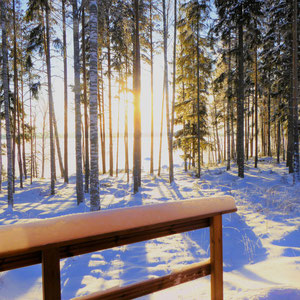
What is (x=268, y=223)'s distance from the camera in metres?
5.91

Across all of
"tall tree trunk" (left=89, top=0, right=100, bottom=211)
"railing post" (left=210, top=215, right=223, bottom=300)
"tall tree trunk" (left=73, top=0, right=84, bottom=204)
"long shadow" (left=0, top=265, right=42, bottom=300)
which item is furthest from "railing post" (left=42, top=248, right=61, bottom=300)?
"tall tree trunk" (left=73, top=0, right=84, bottom=204)

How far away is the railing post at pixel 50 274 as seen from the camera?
1.14 m

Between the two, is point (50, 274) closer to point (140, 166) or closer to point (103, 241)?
point (103, 241)

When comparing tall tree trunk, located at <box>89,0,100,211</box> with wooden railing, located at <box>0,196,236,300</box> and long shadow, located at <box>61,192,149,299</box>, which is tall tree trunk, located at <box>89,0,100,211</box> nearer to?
long shadow, located at <box>61,192,149,299</box>

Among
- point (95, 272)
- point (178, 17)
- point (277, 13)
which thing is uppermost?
point (178, 17)

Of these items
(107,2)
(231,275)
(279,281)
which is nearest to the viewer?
(279,281)

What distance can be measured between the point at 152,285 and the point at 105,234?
58cm

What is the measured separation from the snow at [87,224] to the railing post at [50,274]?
0.30 feet

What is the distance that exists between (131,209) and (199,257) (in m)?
3.82

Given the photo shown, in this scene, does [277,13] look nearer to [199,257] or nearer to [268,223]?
[268,223]

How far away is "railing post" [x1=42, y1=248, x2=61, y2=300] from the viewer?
114 cm

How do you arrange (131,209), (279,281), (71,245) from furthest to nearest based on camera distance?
(279,281) < (131,209) < (71,245)

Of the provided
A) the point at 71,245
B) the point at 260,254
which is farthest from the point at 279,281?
the point at 71,245

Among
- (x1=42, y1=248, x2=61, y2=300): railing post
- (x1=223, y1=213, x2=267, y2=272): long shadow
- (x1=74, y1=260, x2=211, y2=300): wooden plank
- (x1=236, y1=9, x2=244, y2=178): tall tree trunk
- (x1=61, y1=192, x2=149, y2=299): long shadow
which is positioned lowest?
(x1=61, y1=192, x2=149, y2=299): long shadow
